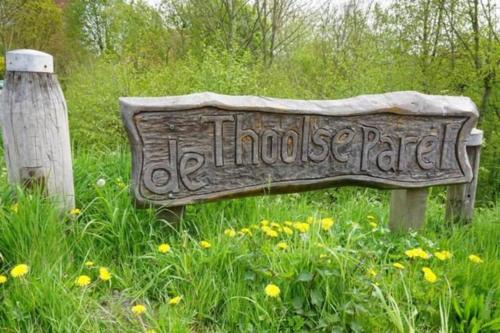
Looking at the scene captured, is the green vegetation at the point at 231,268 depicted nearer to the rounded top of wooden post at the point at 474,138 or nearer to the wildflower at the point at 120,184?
the wildflower at the point at 120,184

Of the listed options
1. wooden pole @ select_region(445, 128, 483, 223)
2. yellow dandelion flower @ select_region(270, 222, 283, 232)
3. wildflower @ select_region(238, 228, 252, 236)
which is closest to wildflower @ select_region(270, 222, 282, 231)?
yellow dandelion flower @ select_region(270, 222, 283, 232)

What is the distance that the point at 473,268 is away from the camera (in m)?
2.03

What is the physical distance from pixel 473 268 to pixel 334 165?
3.17 ft

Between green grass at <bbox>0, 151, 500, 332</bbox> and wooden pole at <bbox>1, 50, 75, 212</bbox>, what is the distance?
12 centimetres

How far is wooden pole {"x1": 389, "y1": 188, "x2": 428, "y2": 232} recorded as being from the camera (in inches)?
113

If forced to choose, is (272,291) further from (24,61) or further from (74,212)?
(24,61)

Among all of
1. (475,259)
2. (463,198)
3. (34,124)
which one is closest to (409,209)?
(463,198)

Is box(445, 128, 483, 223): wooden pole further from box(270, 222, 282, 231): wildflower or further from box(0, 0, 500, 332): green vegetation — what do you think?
box(270, 222, 282, 231): wildflower

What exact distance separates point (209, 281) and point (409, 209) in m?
1.74

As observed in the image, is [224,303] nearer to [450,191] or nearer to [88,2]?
[450,191]

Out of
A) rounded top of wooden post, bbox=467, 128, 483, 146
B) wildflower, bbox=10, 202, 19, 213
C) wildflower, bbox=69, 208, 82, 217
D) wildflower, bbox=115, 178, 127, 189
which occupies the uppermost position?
rounded top of wooden post, bbox=467, 128, 483, 146

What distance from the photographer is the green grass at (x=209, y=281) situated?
1.54 meters

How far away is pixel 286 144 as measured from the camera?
2455mm

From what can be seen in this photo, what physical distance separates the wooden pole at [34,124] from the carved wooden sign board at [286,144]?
1.15 ft
